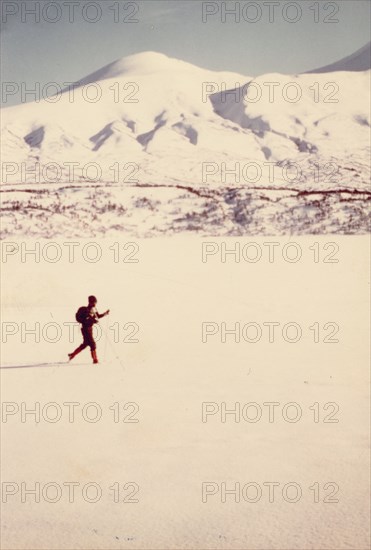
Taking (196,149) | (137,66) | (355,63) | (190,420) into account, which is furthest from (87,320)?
(137,66)

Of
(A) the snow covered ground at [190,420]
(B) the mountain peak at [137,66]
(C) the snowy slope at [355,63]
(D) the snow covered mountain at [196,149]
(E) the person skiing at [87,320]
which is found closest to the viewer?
(A) the snow covered ground at [190,420]

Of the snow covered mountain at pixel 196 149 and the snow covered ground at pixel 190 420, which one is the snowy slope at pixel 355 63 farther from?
the snow covered ground at pixel 190 420

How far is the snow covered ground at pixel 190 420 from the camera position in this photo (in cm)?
400

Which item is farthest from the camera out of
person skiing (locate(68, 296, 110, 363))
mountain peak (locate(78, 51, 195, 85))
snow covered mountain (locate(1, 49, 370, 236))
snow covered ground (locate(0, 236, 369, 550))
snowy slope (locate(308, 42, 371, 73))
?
mountain peak (locate(78, 51, 195, 85))

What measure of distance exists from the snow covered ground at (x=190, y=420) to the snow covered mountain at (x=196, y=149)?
486cm

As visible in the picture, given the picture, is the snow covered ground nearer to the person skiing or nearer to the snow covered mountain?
the person skiing

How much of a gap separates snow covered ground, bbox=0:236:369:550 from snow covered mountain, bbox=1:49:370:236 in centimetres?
486

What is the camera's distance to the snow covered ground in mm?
4004

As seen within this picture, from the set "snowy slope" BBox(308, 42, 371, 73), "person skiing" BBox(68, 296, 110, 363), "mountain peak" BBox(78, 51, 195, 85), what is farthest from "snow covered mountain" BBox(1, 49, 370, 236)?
"person skiing" BBox(68, 296, 110, 363)

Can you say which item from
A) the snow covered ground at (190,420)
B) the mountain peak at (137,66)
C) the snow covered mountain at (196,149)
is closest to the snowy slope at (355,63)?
the snow covered mountain at (196,149)

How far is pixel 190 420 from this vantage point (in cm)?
559

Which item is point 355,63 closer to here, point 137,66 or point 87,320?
point 137,66

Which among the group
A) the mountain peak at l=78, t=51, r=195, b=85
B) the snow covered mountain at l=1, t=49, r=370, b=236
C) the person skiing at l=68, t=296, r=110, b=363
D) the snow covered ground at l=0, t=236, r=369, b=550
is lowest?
the snow covered ground at l=0, t=236, r=369, b=550

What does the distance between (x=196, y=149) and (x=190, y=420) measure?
1989 centimetres
